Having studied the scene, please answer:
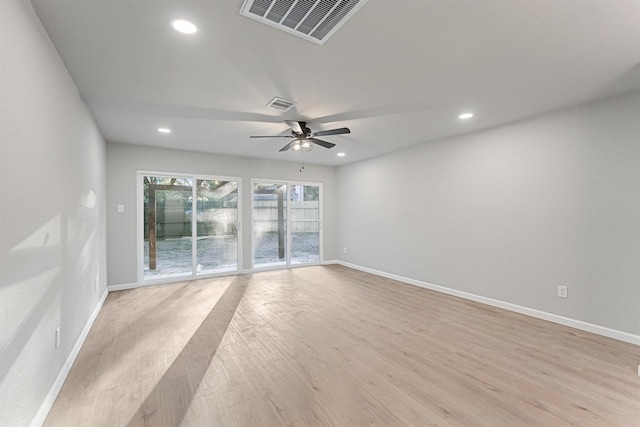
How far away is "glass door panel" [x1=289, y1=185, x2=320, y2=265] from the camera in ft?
22.0

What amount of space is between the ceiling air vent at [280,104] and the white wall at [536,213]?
2816mm

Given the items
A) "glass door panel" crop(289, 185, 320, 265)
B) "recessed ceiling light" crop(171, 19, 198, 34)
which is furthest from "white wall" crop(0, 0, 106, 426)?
"glass door panel" crop(289, 185, 320, 265)

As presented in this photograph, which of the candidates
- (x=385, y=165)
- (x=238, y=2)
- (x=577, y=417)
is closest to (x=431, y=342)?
(x=577, y=417)

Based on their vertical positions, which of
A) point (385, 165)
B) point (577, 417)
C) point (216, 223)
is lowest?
point (577, 417)

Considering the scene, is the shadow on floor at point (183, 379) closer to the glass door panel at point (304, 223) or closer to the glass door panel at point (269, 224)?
the glass door panel at point (269, 224)

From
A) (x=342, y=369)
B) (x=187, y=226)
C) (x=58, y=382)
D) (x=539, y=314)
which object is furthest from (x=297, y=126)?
(x=539, y=314)

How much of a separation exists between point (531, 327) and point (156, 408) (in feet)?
12.3

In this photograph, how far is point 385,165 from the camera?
18.8ft

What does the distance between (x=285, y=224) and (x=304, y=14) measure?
513 centimetres

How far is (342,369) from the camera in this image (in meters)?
2.34

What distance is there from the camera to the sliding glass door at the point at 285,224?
246 inches

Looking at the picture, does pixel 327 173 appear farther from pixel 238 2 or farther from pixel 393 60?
pixel 238 2

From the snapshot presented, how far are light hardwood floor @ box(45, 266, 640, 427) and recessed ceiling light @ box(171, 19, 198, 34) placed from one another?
8.35 feet

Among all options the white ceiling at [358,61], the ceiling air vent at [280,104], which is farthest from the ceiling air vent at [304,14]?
the ceiling air vent at [280,104]
